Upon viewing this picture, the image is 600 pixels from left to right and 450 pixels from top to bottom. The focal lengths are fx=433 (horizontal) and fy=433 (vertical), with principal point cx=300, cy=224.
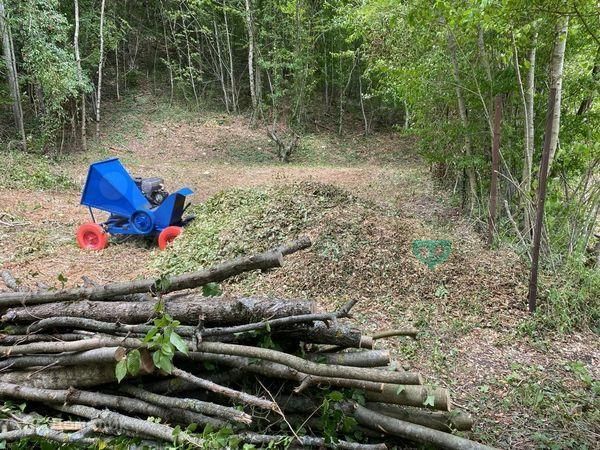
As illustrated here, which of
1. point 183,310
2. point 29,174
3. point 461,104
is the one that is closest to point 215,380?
point 183,310

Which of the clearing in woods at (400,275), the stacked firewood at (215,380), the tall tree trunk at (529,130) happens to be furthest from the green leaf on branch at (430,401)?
the tall tree trunk at (529,130)

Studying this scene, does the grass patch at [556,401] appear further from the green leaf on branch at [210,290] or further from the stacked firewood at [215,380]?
the green leaf on branch at [210,290]

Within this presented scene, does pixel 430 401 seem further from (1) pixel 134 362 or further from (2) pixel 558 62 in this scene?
(2) pixel 558 62

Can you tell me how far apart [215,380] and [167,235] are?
4.06 m

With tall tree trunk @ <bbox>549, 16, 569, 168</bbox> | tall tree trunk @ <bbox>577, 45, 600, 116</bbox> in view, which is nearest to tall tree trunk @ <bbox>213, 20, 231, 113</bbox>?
tall tree trunk @ <bbox>577, 45, 600, 116</bbox>

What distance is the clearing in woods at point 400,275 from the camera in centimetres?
324

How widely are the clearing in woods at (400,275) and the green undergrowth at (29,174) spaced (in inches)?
1.9

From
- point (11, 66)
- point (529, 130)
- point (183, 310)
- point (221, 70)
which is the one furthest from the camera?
point (221, 70)

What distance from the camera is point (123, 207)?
627cm

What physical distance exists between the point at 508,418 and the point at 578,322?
177 cm

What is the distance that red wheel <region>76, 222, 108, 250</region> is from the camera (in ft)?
20.5

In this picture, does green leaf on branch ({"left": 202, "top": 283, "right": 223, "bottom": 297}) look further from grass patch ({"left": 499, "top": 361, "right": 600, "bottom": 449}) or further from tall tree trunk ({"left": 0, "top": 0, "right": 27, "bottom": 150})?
tall tree trunk ({"left": 0, "top": 0, "right": 27, "bottom": 150})

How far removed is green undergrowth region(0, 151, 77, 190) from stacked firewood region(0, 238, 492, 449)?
8.11 m

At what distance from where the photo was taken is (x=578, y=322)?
4.22m
